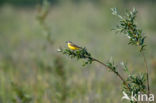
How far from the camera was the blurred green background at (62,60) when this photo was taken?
4.84 metres

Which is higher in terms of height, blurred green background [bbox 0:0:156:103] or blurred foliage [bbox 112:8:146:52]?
blurred green background [bbox 0:0:156:103]

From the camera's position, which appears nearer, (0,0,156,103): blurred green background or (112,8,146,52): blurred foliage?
(112,8,146,52): blurred foliage

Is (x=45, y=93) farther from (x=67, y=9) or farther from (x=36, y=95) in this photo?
(x=67, y=9)

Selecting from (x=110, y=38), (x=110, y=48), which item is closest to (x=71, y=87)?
(x=110, y=48)

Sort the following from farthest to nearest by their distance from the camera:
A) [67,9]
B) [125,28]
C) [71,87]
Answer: [67,9] → [71,87] → [125,28]

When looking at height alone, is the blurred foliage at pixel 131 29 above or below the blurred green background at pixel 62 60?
below

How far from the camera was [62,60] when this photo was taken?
5.72 m

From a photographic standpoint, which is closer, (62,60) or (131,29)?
(131,29)

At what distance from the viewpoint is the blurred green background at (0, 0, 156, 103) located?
4.84m

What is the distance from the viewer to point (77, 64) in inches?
282

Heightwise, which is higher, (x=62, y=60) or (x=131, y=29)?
(x=62, y=60)

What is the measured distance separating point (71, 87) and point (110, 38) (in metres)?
4.98

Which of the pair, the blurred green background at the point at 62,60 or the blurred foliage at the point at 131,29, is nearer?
the blurred foliage at the point at 131,29

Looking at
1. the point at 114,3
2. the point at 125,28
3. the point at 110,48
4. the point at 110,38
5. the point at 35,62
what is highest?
the point at 114,3
